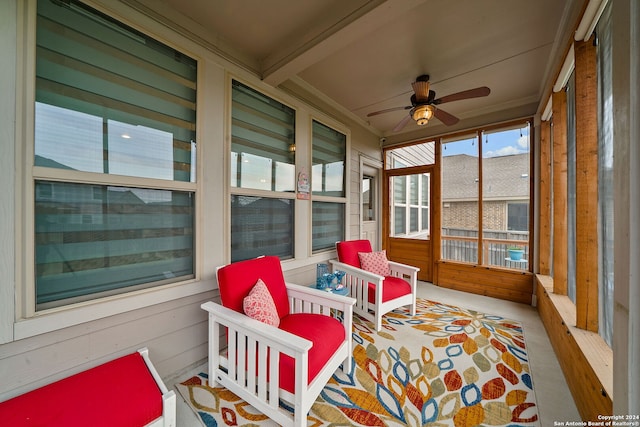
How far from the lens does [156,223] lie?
1659 mm

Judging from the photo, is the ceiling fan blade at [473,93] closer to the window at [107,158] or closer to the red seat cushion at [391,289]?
the red seat cushion at [391,289]

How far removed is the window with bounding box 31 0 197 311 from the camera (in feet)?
4.18

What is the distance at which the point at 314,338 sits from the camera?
152 centimetres

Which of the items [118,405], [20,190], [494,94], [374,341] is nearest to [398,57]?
[494,94]

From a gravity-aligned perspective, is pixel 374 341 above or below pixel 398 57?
below

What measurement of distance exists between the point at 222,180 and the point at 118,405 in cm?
150

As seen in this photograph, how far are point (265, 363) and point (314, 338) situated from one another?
0.34 meters

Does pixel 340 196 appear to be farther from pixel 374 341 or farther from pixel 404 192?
pixel 374 341

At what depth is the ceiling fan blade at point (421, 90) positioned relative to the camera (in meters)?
2.44

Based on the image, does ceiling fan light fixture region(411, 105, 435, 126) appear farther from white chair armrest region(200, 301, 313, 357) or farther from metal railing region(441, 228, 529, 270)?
white chair armrest region(200, 301, 313, 357)

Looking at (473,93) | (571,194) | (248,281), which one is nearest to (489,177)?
(571,194)

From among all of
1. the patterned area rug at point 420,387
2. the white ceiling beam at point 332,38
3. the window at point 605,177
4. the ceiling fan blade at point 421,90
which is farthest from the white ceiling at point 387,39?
the patterned area rug at point 420,387

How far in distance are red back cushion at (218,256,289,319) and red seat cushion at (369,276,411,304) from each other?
3.38 ft

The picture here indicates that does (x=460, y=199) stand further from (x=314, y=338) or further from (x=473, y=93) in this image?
(x=314, y=338)
